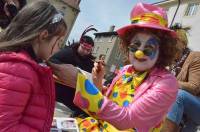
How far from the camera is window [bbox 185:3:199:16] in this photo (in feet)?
103

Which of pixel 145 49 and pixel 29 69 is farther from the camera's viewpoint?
pixel 145 49

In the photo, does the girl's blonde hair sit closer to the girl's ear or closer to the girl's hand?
the girl's ear

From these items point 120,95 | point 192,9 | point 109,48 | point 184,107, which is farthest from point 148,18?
point 109,48

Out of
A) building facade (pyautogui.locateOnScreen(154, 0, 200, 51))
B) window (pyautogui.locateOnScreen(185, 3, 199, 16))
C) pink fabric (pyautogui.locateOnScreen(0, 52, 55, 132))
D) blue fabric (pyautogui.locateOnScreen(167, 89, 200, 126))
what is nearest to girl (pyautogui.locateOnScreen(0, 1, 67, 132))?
pink fabric (pyautogui.locateOnScreen(0, 52, 55, 132))

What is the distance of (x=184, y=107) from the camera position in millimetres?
3844

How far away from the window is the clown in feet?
98.1

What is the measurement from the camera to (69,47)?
5.61 metres

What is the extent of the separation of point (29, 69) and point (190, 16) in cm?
3057

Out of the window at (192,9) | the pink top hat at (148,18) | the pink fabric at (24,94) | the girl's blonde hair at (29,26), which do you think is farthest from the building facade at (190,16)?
the pink fabric at (24,94)

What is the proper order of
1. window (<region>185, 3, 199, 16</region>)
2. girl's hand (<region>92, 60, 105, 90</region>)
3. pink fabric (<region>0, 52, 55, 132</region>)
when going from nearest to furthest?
pink fabric (<region>0, 52, 55, 132</region>) < girl's hand (<region>92, 60, 105, 90</region>) < window (<region>185, 3, 199, 16</region>)

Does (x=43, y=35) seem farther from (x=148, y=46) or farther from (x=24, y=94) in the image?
(x=148, y=46)

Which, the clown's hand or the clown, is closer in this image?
the clown's hand

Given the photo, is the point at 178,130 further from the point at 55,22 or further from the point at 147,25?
the point at 55,22

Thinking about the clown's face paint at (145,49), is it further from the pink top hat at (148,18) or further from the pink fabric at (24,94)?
the pink fabric at (24,94)
